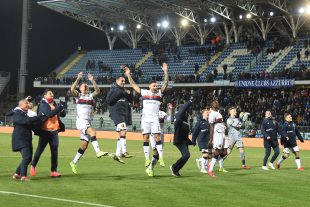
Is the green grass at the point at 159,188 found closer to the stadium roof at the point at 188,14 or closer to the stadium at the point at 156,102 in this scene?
the stadium at the point at 156,102

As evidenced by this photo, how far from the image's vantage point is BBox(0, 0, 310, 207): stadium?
13.4m

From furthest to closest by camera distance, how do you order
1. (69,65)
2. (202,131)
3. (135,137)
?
(69,65), (135,137), (202,131)

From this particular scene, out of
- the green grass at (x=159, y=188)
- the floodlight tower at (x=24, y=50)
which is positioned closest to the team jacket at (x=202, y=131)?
the green grass at (x=159, y=188)

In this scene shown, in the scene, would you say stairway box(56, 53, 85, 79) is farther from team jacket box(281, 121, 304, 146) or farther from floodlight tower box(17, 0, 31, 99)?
team jacket box(281, 121, 304, 146)

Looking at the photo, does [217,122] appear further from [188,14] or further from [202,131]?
[188,14]

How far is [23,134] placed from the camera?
1357 centimetres

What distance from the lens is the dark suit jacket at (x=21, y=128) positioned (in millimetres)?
13414

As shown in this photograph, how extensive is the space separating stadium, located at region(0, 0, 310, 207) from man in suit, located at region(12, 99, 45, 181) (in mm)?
25

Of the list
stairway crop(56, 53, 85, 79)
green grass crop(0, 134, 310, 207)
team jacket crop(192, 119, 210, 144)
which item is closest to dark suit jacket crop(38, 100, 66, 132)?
green grass crop(0, 134, 310, 207)

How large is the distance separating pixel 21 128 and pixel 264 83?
36329 mm

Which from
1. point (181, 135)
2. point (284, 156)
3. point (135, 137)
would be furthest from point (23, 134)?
point (135, 137)

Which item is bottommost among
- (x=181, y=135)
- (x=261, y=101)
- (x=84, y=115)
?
(x=181, y=135)

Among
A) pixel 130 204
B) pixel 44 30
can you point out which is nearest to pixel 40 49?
pixel 44 30

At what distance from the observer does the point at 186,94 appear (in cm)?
5438
